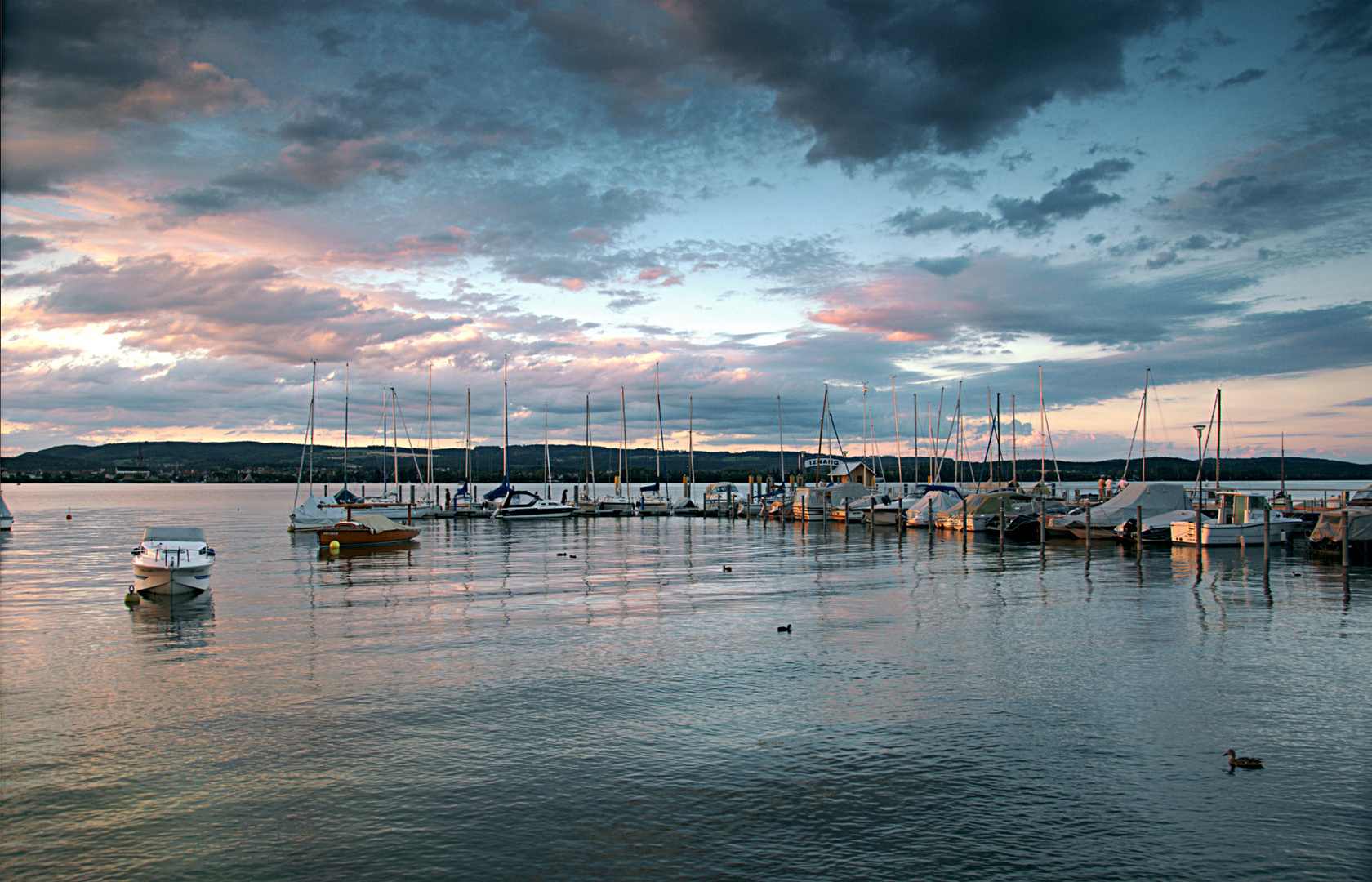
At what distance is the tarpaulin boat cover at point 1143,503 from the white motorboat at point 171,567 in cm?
5220

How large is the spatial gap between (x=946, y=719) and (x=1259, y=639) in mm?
13140

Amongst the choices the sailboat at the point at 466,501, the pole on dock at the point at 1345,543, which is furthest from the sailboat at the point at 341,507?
the pole on dock at the point at 1345,543

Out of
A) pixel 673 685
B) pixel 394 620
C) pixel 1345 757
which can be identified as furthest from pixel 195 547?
pixel 1345 757

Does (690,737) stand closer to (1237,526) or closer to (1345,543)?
(1345,543)

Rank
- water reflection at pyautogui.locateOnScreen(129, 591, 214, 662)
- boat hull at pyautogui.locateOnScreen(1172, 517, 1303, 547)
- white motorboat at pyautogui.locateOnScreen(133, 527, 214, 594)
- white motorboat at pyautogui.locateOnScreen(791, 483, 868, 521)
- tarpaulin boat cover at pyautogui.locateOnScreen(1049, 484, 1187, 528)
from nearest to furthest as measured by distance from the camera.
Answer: water reflection at pyautogui.locateOnScreen(129, 591, 214, 662) → white motorboat at pyautogui.locateOnScreen(133, 527, 214, 594) → boat hull at pyautogui.locateOnScreen(1172, 517, 1303, 547) → tarpaulin boat cover at pyautogui.locateOnScreen(1049, 484, 1187, 528) → white motorboat at pyautogui.locateOnScreen(791, 483, 868, 521)

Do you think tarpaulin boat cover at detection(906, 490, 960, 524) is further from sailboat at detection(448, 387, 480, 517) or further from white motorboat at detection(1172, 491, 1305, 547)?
sailboat at detection(448, 387, 480, 517)

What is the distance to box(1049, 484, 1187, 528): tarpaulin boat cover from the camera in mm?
56781

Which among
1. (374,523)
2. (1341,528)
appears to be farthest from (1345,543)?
(374,523)

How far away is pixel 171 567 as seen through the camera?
31.5 meters

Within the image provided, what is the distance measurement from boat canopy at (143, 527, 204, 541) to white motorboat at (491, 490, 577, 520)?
186 feet

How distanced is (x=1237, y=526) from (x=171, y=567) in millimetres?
55348

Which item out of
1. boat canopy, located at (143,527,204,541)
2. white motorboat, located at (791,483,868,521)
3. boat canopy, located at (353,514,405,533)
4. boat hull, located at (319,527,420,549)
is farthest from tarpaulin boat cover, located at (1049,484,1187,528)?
boat canopy, located at (143,527,204,541)

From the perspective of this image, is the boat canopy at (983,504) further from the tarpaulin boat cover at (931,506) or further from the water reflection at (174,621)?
the water reflection at (174,621)

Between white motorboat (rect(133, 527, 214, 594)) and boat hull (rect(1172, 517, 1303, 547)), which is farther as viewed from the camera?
boat hull (rect(1172, 517, 1303, 547))
